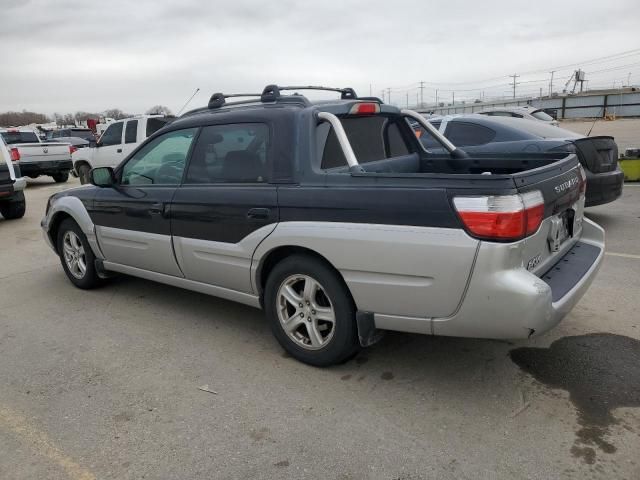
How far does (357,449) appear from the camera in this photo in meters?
2.65

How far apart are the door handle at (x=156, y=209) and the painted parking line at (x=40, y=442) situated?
1.73 meters

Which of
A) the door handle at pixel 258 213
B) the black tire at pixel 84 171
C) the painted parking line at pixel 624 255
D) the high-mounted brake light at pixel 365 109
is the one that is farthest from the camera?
the black tire at pixel 84 171

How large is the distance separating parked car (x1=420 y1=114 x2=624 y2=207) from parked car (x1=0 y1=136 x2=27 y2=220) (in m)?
7.27

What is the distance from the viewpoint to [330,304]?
3.29 metres

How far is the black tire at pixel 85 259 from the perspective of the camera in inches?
202

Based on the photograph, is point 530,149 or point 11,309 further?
point 530,149

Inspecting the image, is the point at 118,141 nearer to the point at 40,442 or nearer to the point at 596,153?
the point at 596,153

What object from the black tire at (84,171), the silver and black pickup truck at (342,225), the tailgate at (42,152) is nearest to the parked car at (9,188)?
the black tire at (84,171)

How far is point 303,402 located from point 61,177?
16324 millimetres

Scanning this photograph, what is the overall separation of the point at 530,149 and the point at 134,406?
5.67 m

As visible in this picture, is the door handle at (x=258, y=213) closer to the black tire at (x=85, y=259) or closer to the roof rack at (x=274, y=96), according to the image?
the roof rack at (x=274, y=96)

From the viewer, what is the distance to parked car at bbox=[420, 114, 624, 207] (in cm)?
661

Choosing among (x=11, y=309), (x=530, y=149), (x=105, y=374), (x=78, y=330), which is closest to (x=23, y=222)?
(x=11, y=309)

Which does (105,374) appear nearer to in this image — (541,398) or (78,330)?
(78,330)
